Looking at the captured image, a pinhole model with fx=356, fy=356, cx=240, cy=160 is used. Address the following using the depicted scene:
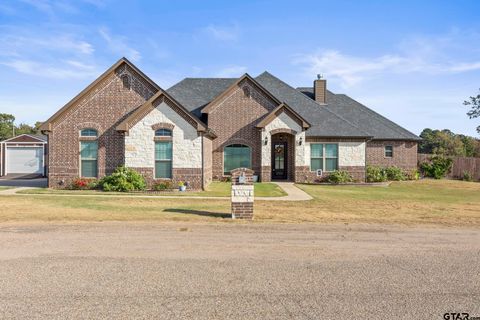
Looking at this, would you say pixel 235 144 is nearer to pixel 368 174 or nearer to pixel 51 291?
pixel 368 174

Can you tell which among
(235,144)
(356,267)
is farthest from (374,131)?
(356,267)

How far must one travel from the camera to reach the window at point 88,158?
1991 centimetres

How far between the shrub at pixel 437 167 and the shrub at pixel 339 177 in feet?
34.3

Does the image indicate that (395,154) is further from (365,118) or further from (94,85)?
(94,85)

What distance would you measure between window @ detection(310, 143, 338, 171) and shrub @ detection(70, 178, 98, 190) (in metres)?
14.3

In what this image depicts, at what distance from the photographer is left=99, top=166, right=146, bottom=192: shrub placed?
1859cm

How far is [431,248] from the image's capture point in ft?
25.5

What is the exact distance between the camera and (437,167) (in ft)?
101

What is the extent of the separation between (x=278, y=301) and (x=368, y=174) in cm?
2315

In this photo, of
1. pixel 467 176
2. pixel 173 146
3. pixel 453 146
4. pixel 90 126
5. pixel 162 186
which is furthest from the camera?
pixel 453 146

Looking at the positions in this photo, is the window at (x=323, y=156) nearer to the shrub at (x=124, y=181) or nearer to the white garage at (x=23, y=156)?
the shrub at (x=124, y=181)

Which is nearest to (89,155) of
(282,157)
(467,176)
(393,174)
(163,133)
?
(163,133)

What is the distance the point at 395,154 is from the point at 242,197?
22393 millimetres

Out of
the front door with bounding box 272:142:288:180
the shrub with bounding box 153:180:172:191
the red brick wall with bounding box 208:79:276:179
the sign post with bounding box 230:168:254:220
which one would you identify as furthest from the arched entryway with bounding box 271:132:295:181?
the sign post with bounding box 230:168:254:220
